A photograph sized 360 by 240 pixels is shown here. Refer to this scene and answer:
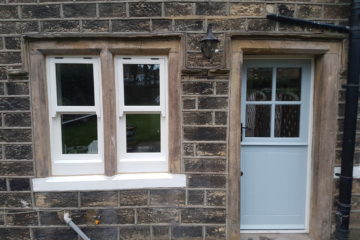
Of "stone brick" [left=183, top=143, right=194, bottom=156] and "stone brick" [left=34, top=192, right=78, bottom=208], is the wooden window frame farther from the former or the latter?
"stone brick" [left=34, top=192, right=78, bottom=208]

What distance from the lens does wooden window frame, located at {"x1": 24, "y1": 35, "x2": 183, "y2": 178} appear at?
2.21 metres

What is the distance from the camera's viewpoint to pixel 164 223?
2371 millimetres

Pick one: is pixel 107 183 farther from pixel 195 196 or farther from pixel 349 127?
pixel 349 127

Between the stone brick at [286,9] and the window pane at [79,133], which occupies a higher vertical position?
the stone brick at [286,9]

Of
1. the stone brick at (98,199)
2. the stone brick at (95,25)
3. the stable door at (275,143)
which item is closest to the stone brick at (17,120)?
the stone brick at (98,199)

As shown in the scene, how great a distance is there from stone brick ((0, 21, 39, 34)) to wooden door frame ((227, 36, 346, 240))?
2.00 metres

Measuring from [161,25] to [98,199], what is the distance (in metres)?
1.97

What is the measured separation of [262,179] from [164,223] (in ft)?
4.16

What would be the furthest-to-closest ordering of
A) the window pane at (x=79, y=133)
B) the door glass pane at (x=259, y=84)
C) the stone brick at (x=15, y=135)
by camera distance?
the door glass pane at (x=259, y=84)
the window pane at (x=79, y=133)
the stone brick at (x=15, y=135)

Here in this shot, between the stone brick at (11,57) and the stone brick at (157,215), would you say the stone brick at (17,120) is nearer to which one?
the stone brick at (11,57)

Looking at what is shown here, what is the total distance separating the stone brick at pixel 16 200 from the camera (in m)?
2.34

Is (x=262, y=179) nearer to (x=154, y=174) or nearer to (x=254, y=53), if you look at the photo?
(x=154, y=174)

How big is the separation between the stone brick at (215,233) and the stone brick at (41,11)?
2.77m

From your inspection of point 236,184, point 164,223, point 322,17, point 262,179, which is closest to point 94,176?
point 164,223
